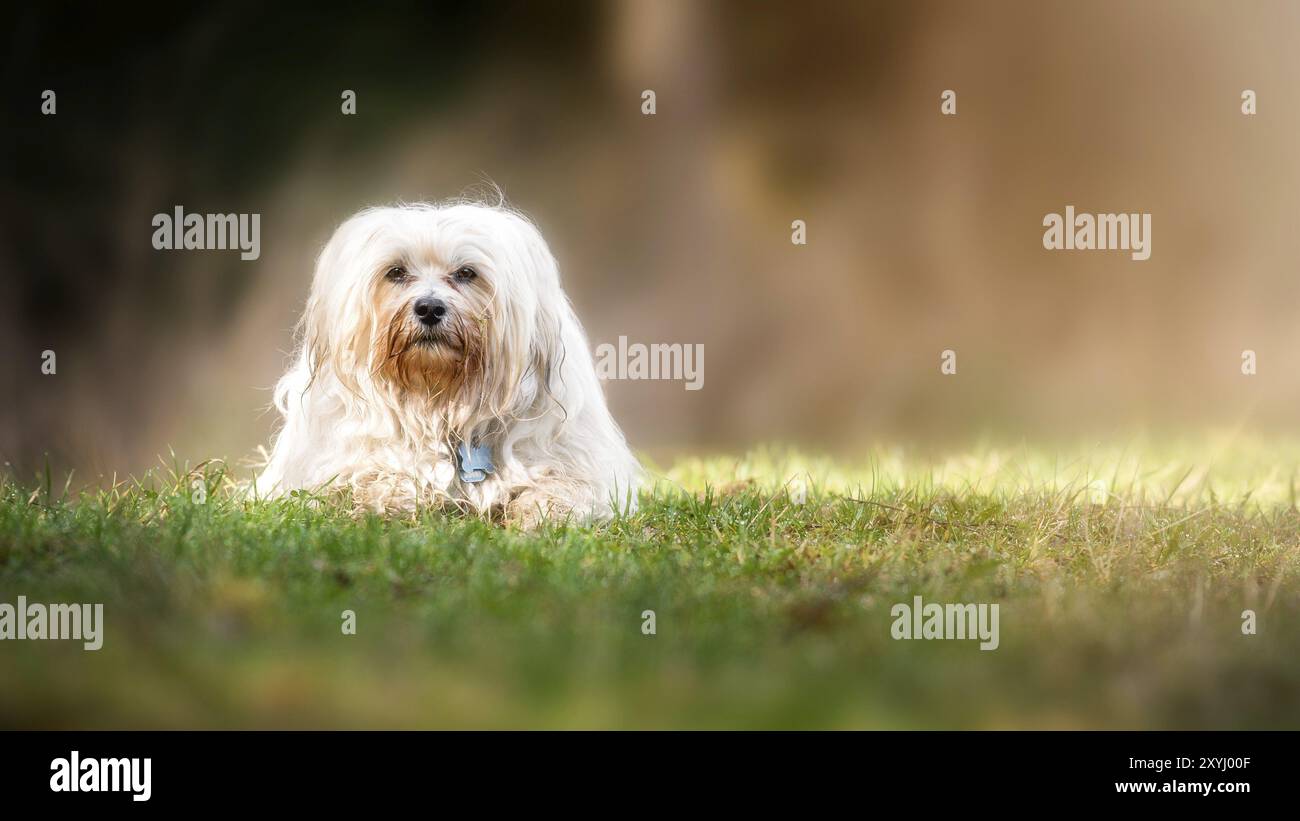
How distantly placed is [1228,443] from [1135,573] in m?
4.27

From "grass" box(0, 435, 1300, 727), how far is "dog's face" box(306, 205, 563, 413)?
2.06 feet

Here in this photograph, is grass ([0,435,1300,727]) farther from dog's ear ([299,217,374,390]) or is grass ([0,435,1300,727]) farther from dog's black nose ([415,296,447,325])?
dog's black nose ([415,296,447,325])

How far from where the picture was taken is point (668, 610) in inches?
135

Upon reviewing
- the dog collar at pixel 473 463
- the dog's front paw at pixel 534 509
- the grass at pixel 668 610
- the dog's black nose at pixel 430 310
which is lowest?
the grass at pixel 668 610

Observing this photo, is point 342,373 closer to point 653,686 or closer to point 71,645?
point 71,645

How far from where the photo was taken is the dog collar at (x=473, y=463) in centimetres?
520

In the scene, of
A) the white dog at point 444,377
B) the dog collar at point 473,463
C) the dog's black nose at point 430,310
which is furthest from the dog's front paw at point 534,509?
the dog's black nose at point 430,310

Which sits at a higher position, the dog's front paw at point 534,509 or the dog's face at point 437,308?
the dog's face at point 437,308

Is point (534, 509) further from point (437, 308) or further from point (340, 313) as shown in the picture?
point (340, 313)

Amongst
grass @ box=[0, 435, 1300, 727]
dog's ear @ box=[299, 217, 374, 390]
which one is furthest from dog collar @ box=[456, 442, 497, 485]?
dog's ear @ box=[299, 217, 374, 390]

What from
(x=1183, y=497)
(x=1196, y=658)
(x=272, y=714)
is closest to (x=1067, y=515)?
(x=1183, y=497)

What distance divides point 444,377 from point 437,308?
0.98ft

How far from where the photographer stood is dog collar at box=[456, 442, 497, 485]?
5199 millimetres

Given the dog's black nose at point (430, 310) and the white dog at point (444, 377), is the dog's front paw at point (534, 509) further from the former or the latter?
the dog's black nose at point (430, 310)
